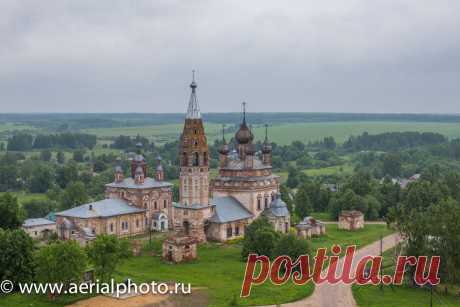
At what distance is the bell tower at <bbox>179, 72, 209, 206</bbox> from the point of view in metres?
58.5

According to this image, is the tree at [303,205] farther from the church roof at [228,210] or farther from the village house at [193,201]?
the church roof at [228,210]

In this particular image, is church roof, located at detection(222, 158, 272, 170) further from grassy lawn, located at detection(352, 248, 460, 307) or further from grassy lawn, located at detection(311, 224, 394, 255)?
grassy lawn, located at detection(352, 248, 460, 307)

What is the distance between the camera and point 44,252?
39.7 meters

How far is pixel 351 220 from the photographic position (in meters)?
67.7

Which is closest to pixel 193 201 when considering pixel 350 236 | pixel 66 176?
pixel 350 236

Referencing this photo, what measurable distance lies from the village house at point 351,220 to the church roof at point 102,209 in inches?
787

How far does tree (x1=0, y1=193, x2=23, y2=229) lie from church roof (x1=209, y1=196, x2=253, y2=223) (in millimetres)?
16198

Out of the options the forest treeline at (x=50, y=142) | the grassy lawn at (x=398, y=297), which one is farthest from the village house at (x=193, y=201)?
the forest treeline at (x=50, y=142)

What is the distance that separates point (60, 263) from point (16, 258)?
10.7 ft

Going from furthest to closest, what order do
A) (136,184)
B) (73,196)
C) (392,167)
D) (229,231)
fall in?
(392,167)
(73,196)
(136,184)
(229,231)

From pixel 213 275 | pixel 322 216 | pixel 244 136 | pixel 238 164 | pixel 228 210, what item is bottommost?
pixel 322 216

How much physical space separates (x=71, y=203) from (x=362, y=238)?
110ft

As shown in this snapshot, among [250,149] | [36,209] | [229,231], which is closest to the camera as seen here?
[229,231]

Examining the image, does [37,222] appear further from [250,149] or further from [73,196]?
[250,149]
